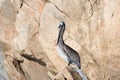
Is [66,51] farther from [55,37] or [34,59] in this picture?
[34,59]

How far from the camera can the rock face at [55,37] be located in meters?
14.3

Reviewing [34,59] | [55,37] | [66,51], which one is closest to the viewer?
[66,51]

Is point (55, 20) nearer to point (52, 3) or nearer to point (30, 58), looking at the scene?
point (52, 3)

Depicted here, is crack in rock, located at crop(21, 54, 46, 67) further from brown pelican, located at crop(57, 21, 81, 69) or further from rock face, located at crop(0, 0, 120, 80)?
brown pelican, located at crop(57, 21, 81, 69)

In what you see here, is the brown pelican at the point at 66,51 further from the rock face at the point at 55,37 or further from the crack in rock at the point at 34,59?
the crack in rock at the point at 34,59

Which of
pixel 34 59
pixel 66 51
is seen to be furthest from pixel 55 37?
pixel 34 59

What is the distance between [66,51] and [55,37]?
54.6 inches

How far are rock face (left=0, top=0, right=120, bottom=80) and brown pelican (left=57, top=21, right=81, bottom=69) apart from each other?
44 centimetres

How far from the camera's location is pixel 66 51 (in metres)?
15.5

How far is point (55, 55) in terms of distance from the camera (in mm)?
16875

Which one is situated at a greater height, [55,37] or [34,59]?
[55,37]

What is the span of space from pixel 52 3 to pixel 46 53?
1.93 m

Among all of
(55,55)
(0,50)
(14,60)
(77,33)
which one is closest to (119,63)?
(77,33)

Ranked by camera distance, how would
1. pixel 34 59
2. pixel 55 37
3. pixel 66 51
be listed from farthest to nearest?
pixel 34 59
pixel 55 37
pixel 66 51
